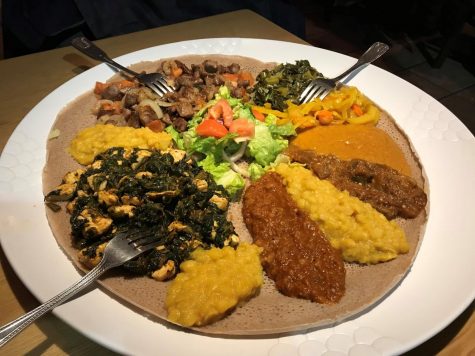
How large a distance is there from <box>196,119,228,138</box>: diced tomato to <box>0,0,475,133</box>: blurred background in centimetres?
285

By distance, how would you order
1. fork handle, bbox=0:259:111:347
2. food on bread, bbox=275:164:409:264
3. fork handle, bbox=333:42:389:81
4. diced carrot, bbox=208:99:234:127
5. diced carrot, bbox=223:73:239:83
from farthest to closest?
fork handle, bbox=333:42:389:81, diced carrot, bbox=223:73:239:83, diced carrot, bbox=208:99:234:127, food on bread, bbox=275:164:409:264, fork handle, bbox=0:259:111:347

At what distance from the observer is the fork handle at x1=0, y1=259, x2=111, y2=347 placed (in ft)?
5.86

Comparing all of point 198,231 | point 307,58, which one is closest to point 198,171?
point 198,231

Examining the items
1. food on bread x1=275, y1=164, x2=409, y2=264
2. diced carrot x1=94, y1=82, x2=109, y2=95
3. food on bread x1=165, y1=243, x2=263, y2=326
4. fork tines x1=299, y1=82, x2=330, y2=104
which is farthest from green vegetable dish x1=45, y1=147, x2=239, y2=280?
fork tines x1=299, y1=82, x2=330, y2=104

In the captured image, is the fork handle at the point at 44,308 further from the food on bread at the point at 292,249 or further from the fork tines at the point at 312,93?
the fork tines at the point at 312,93

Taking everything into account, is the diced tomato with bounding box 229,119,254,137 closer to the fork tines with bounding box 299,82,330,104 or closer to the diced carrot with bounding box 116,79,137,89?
Result: the fork tines with bounding box 299,82,330,104

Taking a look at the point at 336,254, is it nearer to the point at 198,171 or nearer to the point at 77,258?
the point at 198,171

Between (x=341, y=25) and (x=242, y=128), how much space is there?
603 cm

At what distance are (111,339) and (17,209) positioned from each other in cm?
117

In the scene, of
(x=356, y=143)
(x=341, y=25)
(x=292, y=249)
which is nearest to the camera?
(x=292, y=249)

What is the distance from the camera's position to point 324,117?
3480 millimetres

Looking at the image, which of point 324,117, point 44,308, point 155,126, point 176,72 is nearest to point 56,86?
point 176,72

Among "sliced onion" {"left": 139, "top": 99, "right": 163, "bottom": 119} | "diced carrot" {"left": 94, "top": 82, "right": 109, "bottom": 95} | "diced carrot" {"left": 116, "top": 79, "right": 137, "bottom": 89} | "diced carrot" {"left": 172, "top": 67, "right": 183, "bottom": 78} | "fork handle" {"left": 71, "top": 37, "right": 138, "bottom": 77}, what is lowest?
"sliced onion" {"left": 139, "top": 99, "right": 163, "bottom": 119}

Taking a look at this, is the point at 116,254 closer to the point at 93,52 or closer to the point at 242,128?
the point at 242,128
